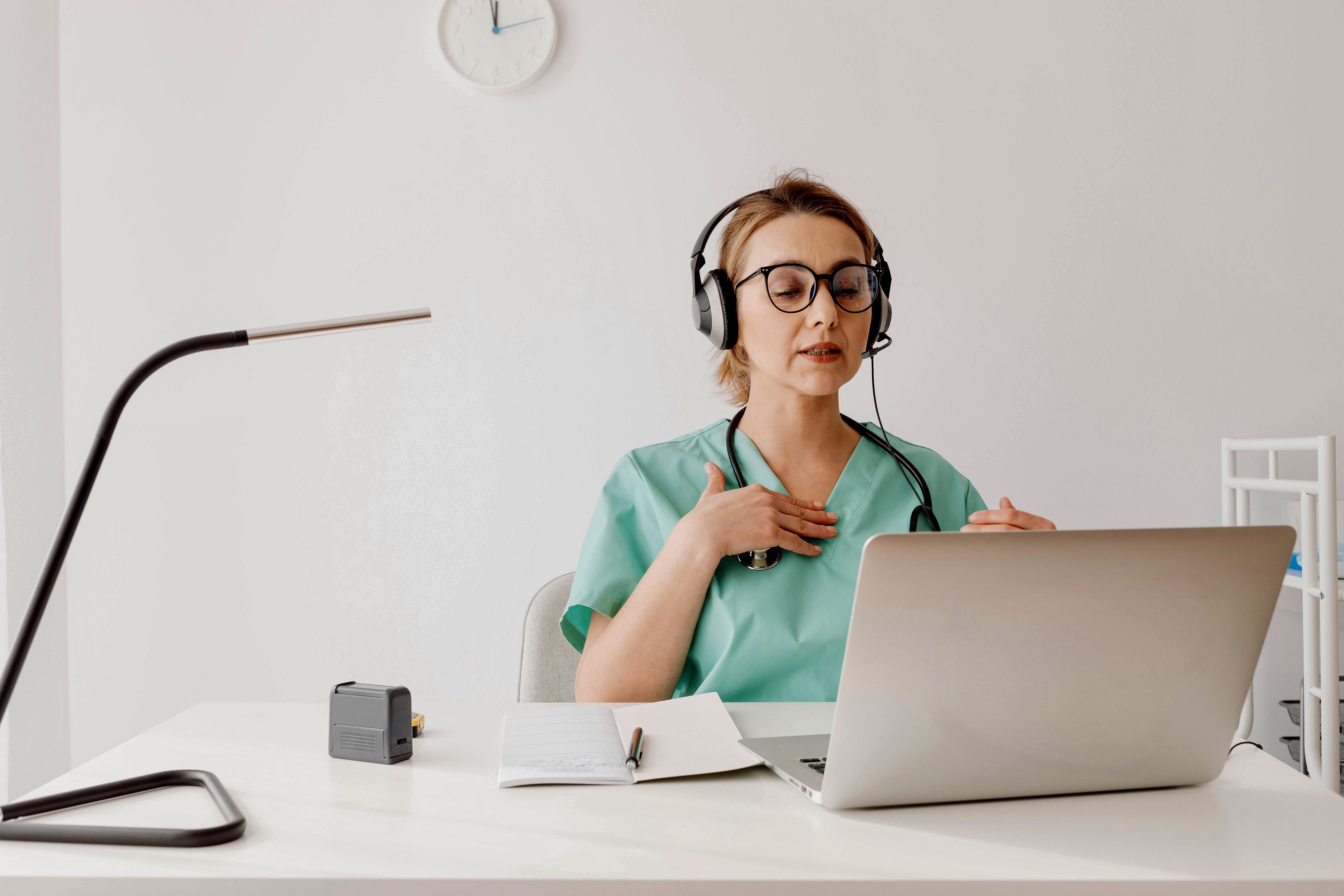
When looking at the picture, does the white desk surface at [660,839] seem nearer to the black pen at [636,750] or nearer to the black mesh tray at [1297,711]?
the black pen at [636,750]

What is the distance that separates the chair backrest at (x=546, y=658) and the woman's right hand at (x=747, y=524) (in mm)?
389

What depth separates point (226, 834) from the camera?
1.89 ft

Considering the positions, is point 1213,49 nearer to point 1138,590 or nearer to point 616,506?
point 616,506

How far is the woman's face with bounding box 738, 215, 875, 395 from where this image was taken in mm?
1189

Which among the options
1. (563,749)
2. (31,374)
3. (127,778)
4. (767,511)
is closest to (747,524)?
(767,511)

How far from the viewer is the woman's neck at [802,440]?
4.15 feet

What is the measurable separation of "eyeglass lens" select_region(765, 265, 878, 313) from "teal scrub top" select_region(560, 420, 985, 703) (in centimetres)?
21

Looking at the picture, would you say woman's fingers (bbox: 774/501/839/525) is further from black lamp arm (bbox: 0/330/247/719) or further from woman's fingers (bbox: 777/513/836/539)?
Result: black lamp arm (bbox: 0/330/247/719)

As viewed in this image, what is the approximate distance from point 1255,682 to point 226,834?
6.88 ft

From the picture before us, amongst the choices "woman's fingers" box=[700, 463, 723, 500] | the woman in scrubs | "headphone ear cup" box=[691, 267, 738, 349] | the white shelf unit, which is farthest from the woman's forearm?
the white shelf unit

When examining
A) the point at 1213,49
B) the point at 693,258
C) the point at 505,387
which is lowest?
the point at 505,387

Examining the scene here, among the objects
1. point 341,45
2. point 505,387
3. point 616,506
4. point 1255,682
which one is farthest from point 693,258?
point 1255,682

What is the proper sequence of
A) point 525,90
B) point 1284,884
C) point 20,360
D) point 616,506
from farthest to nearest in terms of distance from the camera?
point 525,90
point 20,360
point 616,506
point 1284,884

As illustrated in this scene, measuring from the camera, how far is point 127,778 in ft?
2.29
